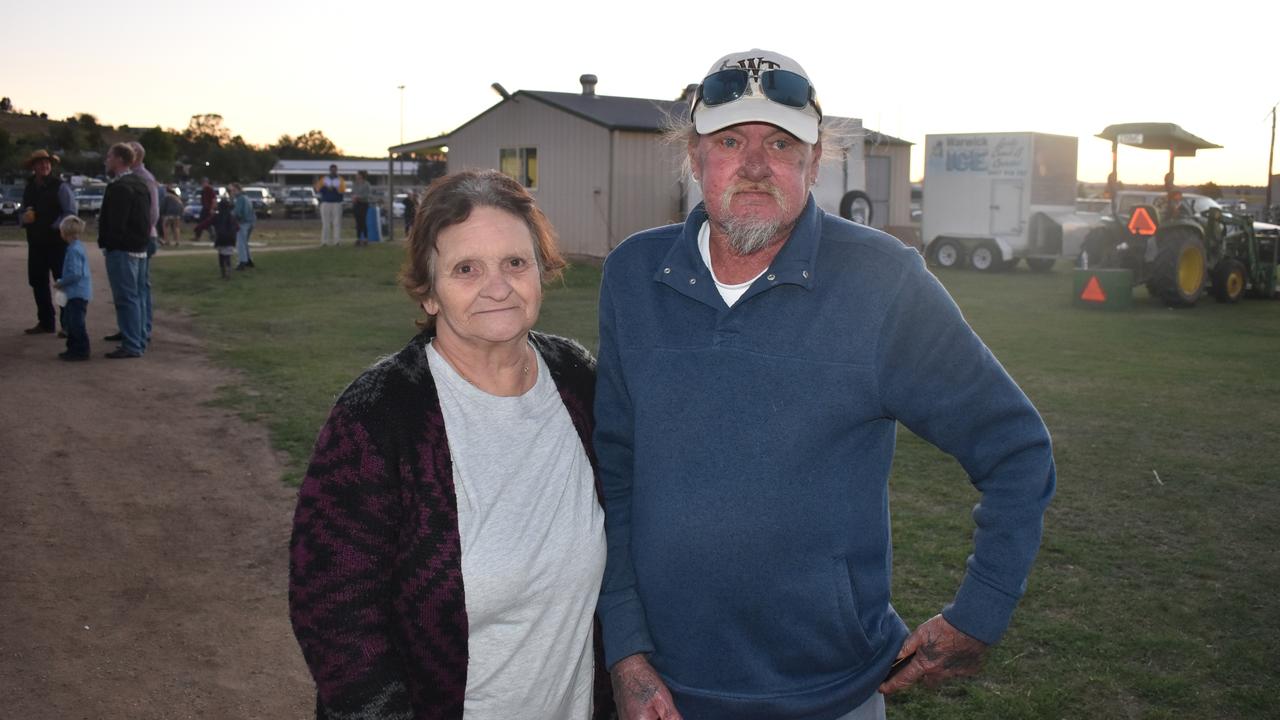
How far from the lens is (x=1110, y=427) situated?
328 inches

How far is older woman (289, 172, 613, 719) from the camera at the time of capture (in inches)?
83.7

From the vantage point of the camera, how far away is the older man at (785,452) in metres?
2.20

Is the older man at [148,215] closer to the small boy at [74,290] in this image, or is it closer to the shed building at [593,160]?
the small boy at [74,290]

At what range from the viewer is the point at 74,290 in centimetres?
1032

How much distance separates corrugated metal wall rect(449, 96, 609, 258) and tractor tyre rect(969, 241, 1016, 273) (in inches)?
329

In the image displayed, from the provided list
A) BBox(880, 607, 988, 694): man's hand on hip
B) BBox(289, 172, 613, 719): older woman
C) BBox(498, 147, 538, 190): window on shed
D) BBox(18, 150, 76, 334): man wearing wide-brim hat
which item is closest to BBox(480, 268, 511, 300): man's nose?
BBox(289, 172, 613, 719): older woman

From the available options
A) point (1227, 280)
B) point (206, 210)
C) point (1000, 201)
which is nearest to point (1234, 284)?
point (1227, 280)

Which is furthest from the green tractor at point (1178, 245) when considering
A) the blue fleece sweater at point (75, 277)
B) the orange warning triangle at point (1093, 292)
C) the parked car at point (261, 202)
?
the parked car at point (261, 202)

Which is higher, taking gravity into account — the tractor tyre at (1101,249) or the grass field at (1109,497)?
the tractor tyre at (1101,249)

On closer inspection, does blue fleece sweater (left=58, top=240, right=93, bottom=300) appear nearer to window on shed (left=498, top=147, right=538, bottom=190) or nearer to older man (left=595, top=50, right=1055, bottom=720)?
older man (left=595, top=50, right=1055, bottom=720)

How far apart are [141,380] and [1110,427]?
833cm

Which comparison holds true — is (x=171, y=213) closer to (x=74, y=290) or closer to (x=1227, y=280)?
(x=74, y=290)

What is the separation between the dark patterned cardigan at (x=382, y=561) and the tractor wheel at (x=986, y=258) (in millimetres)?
23162

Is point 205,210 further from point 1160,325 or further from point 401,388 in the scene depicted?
point 401,388
